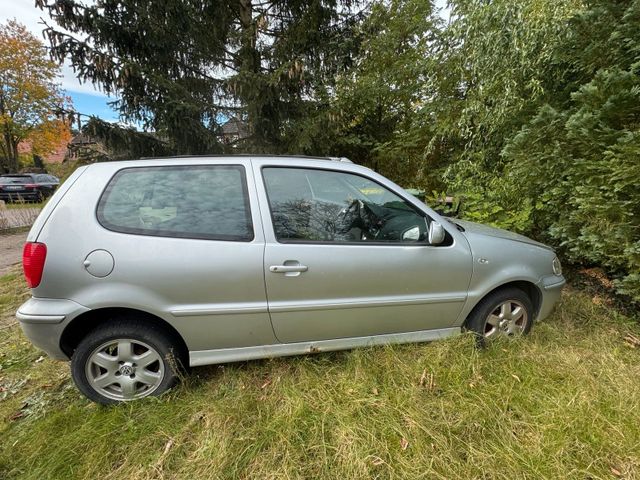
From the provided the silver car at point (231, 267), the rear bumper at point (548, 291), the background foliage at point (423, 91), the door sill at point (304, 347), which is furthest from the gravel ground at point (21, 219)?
the rear bumper at point (548, 291)

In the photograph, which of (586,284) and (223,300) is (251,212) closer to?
(223,300)

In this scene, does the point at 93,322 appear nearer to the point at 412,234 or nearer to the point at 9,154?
the point at 412,234

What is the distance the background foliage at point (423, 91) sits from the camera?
2.91 metres

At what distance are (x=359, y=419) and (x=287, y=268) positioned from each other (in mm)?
1034

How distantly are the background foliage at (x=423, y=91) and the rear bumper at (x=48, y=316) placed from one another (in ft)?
14.0

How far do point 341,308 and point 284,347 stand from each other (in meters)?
0.50

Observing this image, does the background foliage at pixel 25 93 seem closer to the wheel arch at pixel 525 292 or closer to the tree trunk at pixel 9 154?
the tree trunk at pixel 9 154

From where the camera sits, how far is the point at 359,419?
1.87m

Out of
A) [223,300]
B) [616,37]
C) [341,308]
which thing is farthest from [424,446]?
[616,37]

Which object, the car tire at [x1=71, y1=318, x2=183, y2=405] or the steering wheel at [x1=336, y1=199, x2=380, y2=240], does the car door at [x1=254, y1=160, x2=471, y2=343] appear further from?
the car tire at [x1=71, y1=318, x2=183, y2=405]

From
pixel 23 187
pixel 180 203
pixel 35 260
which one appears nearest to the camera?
pixel 35 260

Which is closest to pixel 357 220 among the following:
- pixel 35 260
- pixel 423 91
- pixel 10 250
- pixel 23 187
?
pixel 35 260

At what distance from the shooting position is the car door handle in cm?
196

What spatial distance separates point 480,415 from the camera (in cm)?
188
